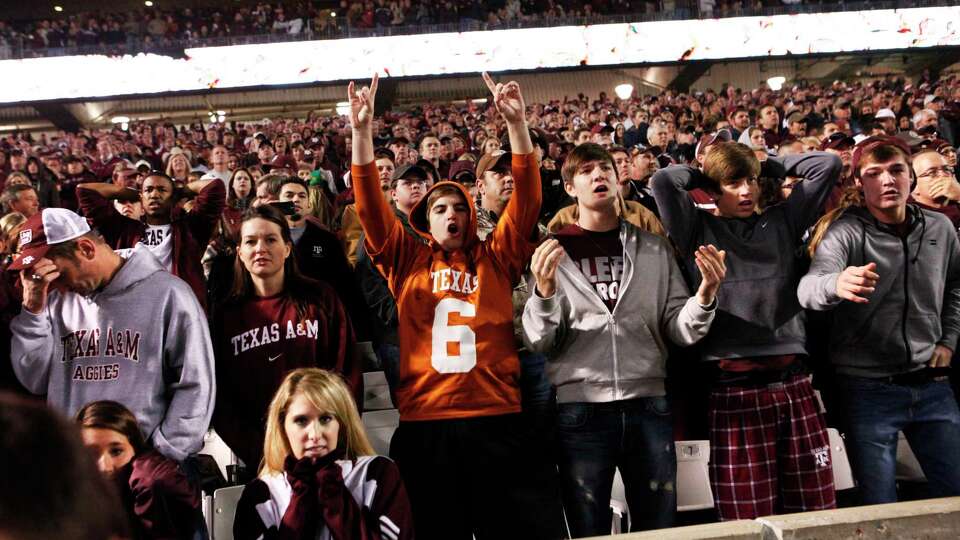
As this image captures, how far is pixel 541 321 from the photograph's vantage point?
2855mm

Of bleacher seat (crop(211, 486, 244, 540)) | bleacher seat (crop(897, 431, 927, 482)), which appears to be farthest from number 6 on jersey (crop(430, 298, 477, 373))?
bleacher seat (crop(897, 431, 927, 482))

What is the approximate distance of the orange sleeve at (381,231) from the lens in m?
3.18

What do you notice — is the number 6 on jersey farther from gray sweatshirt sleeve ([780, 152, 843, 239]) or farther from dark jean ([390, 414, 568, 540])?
gray sweatshirt sleeve ([780, 152, 843, 239])

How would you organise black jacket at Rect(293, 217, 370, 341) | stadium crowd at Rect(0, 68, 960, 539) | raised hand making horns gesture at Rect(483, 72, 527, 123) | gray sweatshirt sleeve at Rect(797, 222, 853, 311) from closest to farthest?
stadium crowd at Rect(0, 68, 960, 539), gray sweatshirt sleeve at Rect(797, 222, 853, 311), raised hand making horns gesture at Rect(483, 72, 527, 123), black jacket at Rect(293, 217, 370, 341)

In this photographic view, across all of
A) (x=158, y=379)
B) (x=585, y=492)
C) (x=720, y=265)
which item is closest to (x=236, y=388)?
(x=158, y=379)

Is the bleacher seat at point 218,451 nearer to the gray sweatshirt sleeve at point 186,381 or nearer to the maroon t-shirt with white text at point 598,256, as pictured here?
the gray sweatshirt sleeve at point 186,381

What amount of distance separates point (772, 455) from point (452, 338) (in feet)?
4.27

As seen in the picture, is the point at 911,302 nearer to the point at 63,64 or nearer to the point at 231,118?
the point at 63,64

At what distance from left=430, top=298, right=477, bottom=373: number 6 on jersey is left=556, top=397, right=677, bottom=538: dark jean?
0.44 meters

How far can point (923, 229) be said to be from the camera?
3.14 meters

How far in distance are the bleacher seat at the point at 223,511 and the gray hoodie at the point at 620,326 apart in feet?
4.18

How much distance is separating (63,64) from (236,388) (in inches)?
734

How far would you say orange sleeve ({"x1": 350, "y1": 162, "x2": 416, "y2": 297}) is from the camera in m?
3.18

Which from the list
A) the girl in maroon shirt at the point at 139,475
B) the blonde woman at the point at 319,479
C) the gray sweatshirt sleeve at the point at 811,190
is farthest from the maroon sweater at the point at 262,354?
the gray sweatshirt sleeve at the point at 811,190
